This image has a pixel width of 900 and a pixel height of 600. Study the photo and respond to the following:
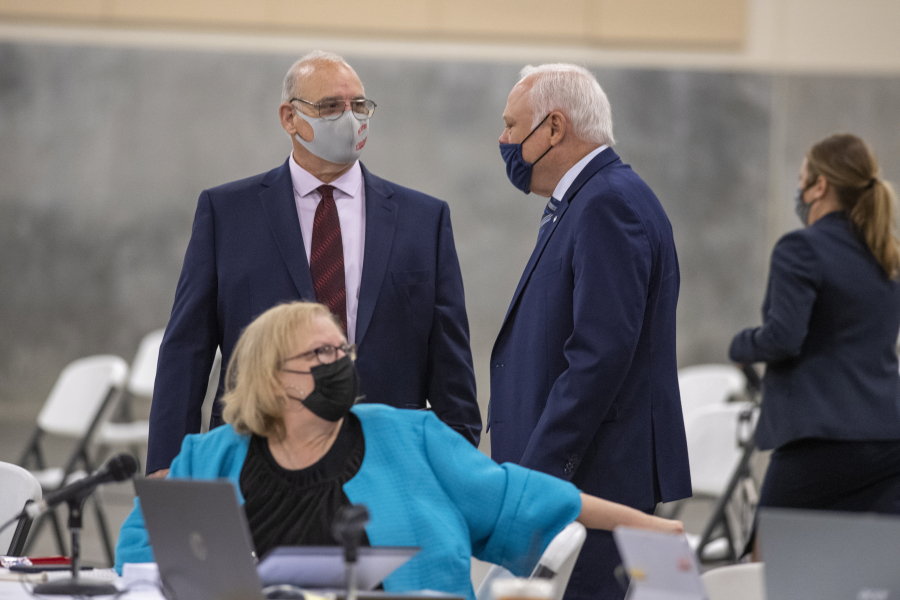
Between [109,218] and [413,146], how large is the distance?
2.24 metres

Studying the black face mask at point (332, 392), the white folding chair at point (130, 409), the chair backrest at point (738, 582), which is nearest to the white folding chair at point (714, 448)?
Answer: the chair backrest at point (738, 582)

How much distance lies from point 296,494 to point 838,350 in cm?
176

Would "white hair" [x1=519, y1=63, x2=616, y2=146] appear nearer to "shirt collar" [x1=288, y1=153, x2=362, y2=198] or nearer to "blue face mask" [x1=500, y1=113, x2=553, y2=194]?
"blue face mask" [x1=500, y1=113, x2=553, y2=194]

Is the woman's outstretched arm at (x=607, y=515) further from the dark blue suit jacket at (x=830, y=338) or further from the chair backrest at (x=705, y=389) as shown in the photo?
the chair backrest at (x=705, y=389)

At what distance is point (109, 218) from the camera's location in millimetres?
7324

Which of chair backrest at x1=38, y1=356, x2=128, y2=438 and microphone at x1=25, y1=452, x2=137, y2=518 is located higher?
microphone at x1=25, y1=452, x2=137, y2=518

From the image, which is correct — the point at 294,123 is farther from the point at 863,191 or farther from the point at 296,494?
the point at 863,191

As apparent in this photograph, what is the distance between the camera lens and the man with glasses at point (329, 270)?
247 centimetres

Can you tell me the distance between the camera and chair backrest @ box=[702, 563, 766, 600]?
1812 millimetres

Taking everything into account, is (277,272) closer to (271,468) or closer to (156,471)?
(156,471)

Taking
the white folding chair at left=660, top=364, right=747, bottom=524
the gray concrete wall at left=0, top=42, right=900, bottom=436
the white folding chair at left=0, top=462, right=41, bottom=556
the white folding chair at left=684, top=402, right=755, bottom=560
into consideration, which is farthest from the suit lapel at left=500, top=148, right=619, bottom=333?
the gray concrete wall at left=0, top=42, right=900, bottom=436

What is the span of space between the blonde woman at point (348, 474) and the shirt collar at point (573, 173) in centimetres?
75

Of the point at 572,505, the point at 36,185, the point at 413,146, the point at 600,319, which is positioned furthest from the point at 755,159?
the point at 572,505

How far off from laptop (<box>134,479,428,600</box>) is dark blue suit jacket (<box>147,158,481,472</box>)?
92cm
